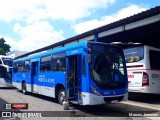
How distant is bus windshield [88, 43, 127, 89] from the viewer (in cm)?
959

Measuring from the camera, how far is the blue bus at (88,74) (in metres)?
9.49

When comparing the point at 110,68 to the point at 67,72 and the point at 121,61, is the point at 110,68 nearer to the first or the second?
the point at 121,61

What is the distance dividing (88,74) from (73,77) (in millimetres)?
1636

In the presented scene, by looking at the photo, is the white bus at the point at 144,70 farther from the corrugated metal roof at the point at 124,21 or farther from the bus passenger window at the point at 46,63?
the bus passenger window at the point at 46,63

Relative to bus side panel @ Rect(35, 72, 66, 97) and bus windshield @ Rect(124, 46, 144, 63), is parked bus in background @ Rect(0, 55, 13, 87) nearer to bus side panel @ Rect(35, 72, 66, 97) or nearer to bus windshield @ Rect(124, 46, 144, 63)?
bus side panel @ Rect(35, 72, 66, 97)

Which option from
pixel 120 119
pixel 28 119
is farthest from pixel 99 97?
pixel 28 119

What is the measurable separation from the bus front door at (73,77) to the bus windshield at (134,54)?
3.83 m

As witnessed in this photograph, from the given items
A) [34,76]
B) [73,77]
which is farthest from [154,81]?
[34,76]

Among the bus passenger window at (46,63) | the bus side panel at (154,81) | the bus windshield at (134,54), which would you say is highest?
the bus windshield at (134,54)

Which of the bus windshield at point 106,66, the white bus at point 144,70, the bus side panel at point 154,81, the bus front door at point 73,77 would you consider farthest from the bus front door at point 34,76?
the bus side panel at point 154,81

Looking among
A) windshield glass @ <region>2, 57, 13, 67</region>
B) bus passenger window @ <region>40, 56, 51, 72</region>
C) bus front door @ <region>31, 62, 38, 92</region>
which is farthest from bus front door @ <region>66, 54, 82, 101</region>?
windshield glass @ <region>2, 57, 13, 67</region>

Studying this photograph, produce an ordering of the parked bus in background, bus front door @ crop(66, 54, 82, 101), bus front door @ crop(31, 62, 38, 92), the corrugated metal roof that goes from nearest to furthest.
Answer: bus front door @ crop(66, 54, 82, 101) < the corrugated metal roof < bus front door @ crop(31, 62, 38, 92) < the parked bus in background

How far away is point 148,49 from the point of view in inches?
498

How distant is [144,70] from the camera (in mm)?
12367
